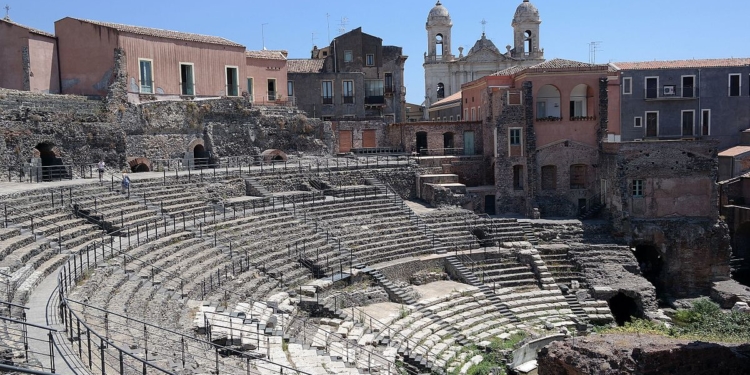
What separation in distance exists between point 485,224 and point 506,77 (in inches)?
340

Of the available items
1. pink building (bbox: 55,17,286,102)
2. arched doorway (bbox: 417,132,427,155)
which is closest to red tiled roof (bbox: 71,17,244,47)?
pink building (bbox: 55,17,286,102)

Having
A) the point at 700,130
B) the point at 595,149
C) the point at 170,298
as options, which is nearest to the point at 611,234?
the point at 595,149

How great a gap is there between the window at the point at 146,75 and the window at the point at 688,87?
2760 cm

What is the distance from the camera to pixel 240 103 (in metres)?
36.3

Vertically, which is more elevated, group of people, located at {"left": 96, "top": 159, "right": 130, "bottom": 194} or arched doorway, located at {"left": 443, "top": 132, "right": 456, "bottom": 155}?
arched doorway, located at {"left": 443, "top": 132, "right": 456, "bottom": 155}

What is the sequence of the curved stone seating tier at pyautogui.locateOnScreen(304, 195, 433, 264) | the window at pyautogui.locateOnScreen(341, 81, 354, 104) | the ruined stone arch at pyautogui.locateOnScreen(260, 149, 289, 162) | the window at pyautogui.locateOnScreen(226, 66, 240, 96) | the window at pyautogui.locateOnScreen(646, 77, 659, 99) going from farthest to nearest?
the window at pyautogui.locateOnScreen(341, 81, 354, 104)
the window at pyautogui.locateOnScreen(646, 77, 659, 99)
the window at pyautogui.locateOnScreen(226, 66, 240, 96)
the ruined stone arch at pyautogui.locateOnScreen(260, 149, 289, 162)
the curved stone seating tier at pyautogui.locateOnScreen(304, 195, 433, 264)

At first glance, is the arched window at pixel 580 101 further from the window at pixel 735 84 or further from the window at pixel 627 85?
the window at pixel 735 84

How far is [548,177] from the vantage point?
3644cm

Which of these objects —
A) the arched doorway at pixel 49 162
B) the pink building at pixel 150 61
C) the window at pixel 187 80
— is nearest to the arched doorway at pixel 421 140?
the pink building at pixel 150 61

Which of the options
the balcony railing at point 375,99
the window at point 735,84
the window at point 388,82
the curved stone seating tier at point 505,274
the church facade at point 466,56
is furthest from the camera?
the church facade at point 466,56

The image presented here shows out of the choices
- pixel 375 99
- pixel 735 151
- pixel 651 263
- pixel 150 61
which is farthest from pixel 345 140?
pixel 735 151

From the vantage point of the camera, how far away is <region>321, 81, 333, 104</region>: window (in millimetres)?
45531

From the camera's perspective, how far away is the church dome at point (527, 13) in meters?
58.1

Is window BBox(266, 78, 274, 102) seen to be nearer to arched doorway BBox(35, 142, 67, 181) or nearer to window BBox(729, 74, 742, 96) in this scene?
arched doorway BBox(35, 142, 67, 181)
